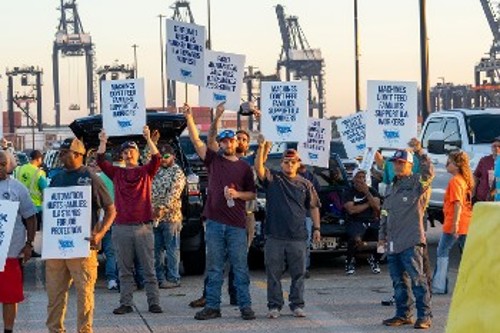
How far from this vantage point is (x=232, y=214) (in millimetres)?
10586

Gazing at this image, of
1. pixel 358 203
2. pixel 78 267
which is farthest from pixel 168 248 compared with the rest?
pixel 78 267

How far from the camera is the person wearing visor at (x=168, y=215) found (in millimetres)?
12836

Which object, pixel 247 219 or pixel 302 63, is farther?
pixel 302 63

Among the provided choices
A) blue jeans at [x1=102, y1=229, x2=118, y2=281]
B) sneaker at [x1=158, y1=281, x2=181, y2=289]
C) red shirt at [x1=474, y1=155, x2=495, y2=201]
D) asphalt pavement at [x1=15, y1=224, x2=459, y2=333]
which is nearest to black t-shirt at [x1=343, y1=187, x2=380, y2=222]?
asphalt pavement at [x1=15, y1=224, x2=459, y2=333]

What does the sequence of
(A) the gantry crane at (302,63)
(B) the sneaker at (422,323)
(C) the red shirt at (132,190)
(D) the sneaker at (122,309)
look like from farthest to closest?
(A) the gantry crane at (302,63) → (C) the red shirt at (132,190) → (D) the sneaker at (122,309) → (B) the sneaker at (422,323)

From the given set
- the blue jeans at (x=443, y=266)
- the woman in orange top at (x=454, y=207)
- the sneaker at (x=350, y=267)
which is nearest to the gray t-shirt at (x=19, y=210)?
the woman in orange top at (x=454, y=207)

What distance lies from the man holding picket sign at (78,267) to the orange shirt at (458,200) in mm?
4309

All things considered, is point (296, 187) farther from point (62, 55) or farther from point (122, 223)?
point (62, 55)

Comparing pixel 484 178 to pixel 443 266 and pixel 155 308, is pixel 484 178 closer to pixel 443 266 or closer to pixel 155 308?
pixel 443 266

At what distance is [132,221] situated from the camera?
36.8 ft

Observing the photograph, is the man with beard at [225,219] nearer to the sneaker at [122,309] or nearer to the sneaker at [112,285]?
the sneaker at [122,309]

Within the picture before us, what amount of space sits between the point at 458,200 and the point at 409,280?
2.06 meters

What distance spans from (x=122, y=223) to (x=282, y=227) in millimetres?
1651

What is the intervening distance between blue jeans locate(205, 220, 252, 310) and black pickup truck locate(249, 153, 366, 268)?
10.6 feet
